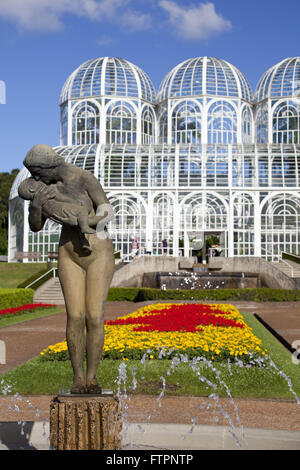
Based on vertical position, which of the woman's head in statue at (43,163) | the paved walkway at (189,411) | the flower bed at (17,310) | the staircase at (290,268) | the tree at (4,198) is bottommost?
the flower bed at (17,310)

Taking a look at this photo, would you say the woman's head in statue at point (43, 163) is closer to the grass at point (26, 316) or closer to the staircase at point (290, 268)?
the grass at point (26, 316)

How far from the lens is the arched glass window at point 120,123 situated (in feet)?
125

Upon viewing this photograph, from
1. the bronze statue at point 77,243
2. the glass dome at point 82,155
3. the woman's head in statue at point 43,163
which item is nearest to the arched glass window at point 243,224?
the glass dome at point 82,155

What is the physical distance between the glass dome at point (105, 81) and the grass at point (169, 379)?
33.0 meters

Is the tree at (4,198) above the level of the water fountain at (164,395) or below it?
above

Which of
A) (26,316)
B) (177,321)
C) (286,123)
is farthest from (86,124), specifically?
(177,321)

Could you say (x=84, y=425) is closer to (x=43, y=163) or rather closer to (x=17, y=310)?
(x=43, y=163)

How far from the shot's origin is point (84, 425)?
3.80 metres

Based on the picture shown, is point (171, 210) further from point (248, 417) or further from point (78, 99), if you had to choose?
point (248, 417)

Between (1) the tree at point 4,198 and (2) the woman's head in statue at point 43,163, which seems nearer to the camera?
(2) the woman's head in statue at point 43,163

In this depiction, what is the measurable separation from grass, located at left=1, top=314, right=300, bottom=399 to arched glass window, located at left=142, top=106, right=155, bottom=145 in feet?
108

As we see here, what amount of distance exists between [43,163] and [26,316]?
12.9 meters

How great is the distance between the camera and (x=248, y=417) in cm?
532

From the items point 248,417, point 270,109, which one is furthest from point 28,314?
point 270,109
